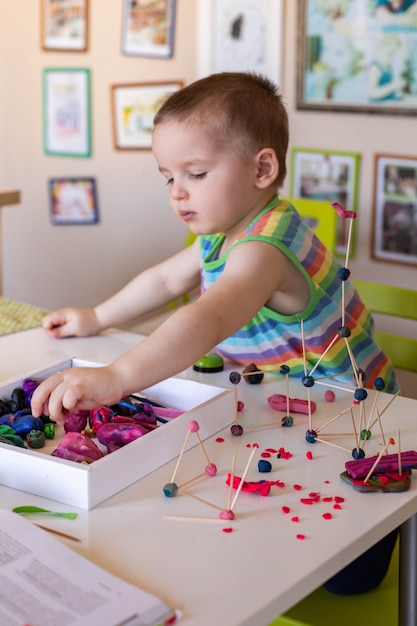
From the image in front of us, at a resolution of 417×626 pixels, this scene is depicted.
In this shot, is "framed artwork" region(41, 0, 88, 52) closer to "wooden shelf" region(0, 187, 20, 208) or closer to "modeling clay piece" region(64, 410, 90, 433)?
"wooden shelf" region(0, 187, 20, 208)

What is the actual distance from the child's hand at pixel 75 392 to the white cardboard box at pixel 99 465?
72mm

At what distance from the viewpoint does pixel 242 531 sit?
3.18 feet

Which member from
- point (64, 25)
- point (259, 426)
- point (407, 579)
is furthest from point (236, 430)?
point (64, 25)

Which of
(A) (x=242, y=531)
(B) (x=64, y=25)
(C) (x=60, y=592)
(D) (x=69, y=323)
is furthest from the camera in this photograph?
(B) (x=64, y=25)

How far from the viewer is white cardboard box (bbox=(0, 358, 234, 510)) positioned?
3.35ft

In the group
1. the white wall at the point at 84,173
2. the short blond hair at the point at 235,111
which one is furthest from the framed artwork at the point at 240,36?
the short blond hair at the point at 235,111

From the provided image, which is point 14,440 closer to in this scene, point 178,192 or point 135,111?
point 178,192

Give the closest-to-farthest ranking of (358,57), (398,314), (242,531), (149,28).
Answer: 1. (242,531)
2. (398,314)
3. (358,57)
4. (149,28)

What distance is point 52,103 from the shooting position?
3.49 meters

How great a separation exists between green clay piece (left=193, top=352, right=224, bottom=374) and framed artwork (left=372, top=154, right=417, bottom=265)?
1403 mm

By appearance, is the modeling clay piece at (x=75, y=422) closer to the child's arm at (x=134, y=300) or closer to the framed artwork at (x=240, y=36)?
the child's arm at (x=134, y=300)

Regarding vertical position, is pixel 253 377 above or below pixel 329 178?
below

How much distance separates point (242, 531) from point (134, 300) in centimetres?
Result: 82

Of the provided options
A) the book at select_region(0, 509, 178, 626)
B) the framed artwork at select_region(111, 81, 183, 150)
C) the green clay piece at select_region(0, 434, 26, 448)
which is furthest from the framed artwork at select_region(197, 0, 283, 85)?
the book at select_region(0, 509, 178, 626)
